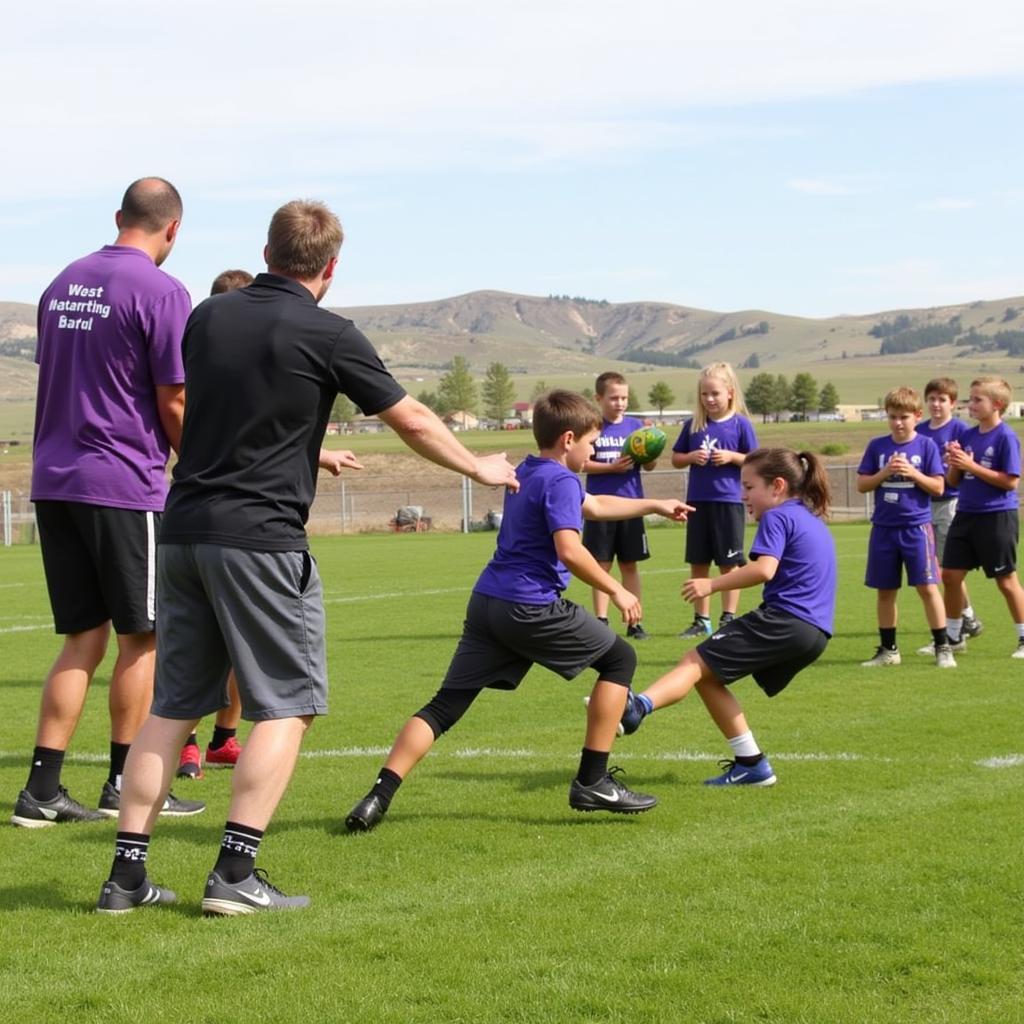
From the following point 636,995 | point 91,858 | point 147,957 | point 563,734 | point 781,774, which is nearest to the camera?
point 636,995

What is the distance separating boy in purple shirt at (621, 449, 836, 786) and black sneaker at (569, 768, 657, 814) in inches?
23.7

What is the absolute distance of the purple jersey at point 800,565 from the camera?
7.23 m

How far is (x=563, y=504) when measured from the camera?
639cm

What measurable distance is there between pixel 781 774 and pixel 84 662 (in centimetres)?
323

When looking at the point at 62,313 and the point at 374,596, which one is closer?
the point at 62,313

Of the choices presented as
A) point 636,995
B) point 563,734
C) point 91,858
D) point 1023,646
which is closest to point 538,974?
point 636,995

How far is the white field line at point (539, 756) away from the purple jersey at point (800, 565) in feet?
2.41

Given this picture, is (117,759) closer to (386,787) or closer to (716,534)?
(386,787)

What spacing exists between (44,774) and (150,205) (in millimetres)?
2434

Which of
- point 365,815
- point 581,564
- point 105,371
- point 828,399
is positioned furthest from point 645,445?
point 828,399

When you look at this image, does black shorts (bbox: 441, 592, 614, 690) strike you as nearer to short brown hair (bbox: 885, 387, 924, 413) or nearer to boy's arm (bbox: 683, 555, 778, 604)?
boy's arm (bbox: 683, 555, 778, 604)

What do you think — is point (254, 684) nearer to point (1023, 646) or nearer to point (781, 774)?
point (781, 774)

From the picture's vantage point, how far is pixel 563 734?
8570 millimetres

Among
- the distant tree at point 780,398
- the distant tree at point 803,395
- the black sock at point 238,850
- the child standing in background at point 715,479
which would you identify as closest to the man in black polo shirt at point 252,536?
the black sock at point 238,850
